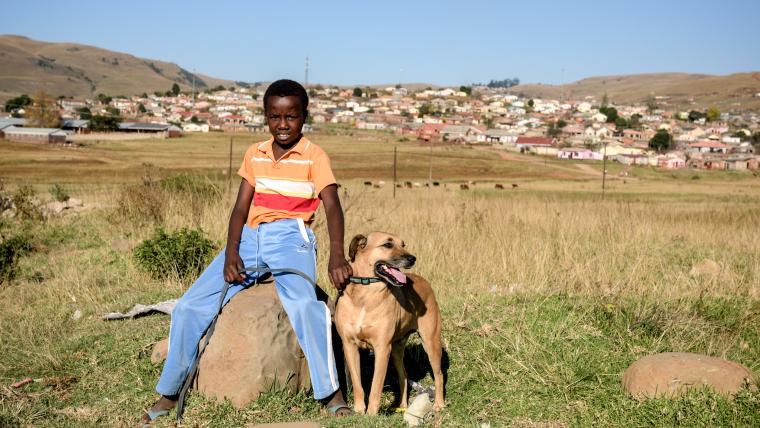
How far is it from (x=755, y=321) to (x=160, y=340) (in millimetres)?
5786

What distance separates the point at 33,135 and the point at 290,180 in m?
76.1

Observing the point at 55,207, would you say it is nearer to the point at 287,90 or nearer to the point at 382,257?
the point at 287,90

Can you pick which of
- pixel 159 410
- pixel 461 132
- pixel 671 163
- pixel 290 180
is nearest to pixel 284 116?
pixel 290 180

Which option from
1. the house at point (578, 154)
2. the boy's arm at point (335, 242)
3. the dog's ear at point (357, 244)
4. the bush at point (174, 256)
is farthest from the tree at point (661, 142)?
the dog's ear at point (357, 244)

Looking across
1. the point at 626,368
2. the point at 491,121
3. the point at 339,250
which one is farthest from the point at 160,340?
the point at 491,121

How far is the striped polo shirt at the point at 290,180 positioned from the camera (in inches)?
193

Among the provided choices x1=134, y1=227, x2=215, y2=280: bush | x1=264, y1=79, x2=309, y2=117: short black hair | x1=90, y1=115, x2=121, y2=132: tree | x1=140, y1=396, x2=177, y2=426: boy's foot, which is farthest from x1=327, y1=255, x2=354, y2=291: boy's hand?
x1=90, y1=115, x2=121, y2=132: tree

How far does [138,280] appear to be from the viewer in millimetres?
8523

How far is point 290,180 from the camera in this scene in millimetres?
4902

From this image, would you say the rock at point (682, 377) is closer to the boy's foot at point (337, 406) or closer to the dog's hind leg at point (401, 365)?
the dog's hind leg at point (401, 365)

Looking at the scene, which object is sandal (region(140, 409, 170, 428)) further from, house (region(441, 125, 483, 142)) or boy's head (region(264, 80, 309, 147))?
house (region(441, 125, 483, 142))

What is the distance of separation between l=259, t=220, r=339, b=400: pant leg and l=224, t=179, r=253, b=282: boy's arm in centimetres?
22

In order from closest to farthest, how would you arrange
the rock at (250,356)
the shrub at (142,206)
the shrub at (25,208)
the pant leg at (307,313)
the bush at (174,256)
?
the pant leg at (307,313) < the rock at (250,356) < the bush at (174,256) < the shrub at (142,206) < the shrub at (25,208)

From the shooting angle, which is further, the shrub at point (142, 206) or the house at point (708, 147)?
the house at point (708, 147)
